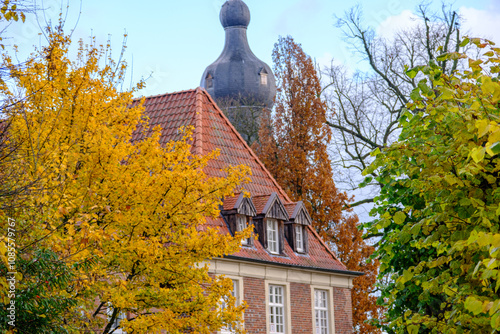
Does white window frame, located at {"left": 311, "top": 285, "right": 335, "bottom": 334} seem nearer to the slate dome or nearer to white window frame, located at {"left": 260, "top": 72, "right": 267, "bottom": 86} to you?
the slate dome

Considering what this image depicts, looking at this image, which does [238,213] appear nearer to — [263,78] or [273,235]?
[273,235]

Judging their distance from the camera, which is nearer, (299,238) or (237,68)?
(299,238)

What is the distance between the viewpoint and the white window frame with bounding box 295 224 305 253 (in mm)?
29594

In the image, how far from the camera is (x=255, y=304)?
26.8m

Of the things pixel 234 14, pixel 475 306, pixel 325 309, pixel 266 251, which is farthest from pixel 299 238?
pixel 234 14

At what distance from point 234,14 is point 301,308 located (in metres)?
55.3

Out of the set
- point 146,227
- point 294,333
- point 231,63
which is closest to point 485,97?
point 146,227

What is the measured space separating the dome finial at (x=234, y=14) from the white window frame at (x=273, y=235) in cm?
5394

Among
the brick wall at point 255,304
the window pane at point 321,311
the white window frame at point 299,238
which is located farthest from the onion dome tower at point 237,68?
the brick wall at point 255,304

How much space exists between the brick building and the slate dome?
46.5 meters

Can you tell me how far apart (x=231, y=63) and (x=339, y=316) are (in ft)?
169

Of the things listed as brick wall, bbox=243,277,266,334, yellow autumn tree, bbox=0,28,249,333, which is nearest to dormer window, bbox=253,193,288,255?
brick wall, bbox=243,277,266,334

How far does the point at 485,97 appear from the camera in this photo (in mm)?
8188

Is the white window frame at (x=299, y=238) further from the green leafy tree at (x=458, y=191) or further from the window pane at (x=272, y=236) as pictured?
the green leafy tree at (x=458, y=191)
